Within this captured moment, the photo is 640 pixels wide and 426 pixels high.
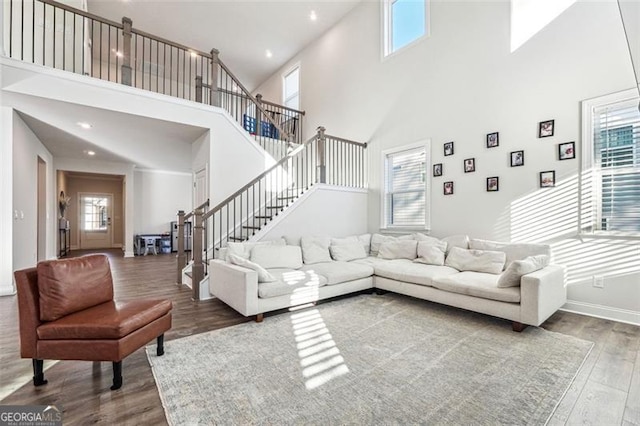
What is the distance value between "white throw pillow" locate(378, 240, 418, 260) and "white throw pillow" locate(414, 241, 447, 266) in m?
0.14

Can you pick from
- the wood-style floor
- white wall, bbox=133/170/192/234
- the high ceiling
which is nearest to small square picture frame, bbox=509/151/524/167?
the wood-style floor

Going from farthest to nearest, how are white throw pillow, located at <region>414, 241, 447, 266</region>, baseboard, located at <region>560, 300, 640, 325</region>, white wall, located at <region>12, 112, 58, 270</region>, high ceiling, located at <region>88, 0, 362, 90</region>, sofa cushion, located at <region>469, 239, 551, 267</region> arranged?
high ceiling, located at <region>88, 0, 362, 90</region> → white wall, located at <region>12, 112, 58, 270</region> → white throw pillow, located at <region>414, 241, 447, 266</region> → sofa cushion, located at <region>469, 239, 551, 267</region> → baseboard, located at <region>560, 300, 640, 325</region>

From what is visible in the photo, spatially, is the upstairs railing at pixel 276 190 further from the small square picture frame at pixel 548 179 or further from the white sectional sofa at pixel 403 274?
A: the small square picture frame at pixel 548 179

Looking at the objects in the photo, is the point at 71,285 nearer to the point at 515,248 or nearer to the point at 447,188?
the point at 515,248

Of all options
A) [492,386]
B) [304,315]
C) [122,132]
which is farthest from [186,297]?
[492,386]

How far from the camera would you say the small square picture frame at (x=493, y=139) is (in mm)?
4192

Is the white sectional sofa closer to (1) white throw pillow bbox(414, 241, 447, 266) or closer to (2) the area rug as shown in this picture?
(1) white throw pillow bbox(414, 241, 447, 266)

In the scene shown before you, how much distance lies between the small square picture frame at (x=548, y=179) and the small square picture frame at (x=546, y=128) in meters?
0.48

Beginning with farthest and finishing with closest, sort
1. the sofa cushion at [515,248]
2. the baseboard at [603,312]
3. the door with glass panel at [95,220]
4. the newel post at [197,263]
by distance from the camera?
the door with glass panel at [95,220] < the newel post at [197,263] < the sofa cushion at [515,248] < the baseboard at [603,312]

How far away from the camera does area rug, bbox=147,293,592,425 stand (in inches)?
68.0

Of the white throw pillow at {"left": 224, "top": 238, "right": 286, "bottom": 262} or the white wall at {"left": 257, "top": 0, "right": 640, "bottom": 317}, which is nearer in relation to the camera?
the white wall at {"left": 257, "top": 0, "right": 640, "bottom": 317}

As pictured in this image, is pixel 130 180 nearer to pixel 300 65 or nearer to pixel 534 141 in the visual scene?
pixel 300 65
